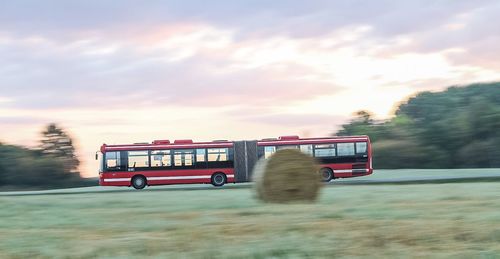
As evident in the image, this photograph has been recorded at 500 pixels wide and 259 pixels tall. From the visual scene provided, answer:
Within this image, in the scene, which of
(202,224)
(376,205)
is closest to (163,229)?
(202,224)

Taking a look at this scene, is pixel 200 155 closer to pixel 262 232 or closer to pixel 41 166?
pixel 41 166

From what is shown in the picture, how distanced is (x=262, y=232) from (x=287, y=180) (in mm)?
5691

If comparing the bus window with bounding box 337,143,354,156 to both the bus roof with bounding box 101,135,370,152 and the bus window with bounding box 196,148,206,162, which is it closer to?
the bus roof with bounding box 101,135,370,152

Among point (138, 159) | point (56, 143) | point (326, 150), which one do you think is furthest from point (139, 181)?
point (56, 143)

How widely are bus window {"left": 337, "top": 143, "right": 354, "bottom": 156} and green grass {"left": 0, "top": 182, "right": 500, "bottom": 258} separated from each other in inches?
1029

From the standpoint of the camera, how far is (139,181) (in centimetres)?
3881

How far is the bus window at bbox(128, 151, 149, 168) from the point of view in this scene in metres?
38.7

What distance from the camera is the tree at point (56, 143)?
56.6 m

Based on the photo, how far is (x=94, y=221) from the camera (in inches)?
438

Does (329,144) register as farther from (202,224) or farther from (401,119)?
(401,119)

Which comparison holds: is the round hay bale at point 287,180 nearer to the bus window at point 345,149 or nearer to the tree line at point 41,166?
the bus window at point 345,149

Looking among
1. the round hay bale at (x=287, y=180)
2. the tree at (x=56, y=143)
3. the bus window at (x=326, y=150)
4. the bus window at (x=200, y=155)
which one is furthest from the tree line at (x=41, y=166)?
the round hay bale at (x=287, y=180)

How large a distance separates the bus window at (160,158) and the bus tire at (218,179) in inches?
89.8

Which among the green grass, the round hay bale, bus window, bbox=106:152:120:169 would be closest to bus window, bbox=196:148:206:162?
bus window, bbox=106:152:120:169
